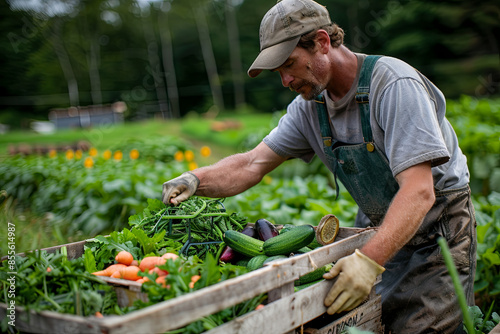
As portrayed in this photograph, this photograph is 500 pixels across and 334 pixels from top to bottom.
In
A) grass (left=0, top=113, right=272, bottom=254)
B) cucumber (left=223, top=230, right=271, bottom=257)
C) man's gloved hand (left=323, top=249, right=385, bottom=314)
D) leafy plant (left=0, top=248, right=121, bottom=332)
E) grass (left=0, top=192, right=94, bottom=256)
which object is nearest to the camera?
leafy plant (left=0, top=248, right=121, bottom=332)

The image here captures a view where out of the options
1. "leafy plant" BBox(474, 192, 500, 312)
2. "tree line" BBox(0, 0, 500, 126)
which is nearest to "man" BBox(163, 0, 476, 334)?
"leafy plant" BBox(474, 192, 500, 312)

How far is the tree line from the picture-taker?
556 inches

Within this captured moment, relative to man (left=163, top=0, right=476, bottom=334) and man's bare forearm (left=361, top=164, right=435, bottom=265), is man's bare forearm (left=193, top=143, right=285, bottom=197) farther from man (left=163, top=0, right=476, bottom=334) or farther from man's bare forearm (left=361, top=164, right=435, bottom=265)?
man's bare forearm (left=361, top=164, right=435, bottom=265)

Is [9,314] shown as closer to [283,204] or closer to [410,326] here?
[410,326]

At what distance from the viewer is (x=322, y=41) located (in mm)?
2664

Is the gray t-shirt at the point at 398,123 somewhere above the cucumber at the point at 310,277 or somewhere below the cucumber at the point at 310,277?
above

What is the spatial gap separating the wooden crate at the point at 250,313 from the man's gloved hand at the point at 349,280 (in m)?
0.05

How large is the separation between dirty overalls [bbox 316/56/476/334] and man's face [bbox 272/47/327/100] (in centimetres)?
24

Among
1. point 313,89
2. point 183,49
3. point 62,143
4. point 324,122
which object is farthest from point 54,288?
point 183,49

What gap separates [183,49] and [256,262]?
122 ft

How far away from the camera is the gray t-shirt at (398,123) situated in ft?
7.39

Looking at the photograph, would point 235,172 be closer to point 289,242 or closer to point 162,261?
point 289,242

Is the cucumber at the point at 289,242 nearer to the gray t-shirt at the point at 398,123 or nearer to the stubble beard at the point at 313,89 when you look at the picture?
the gray t-shirt at the point at 398,123

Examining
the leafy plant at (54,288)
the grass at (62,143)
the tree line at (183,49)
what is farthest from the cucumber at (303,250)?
the tree line at (183,49)
